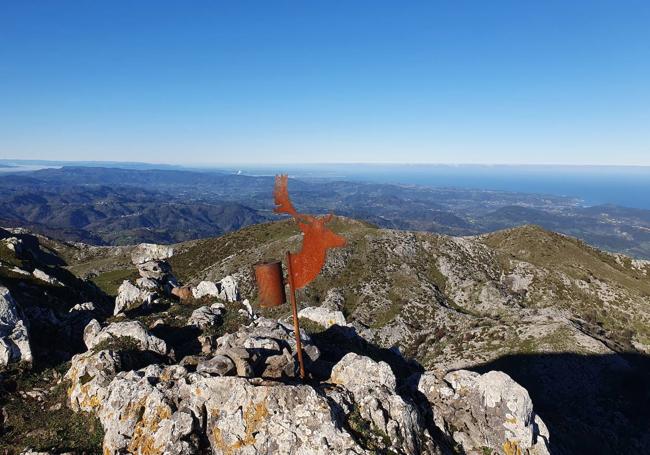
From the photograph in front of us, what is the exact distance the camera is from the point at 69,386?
19828 mm

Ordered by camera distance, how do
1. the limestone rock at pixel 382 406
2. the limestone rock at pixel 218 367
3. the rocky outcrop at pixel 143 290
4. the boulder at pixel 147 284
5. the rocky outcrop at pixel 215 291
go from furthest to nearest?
the rocky outcrop at pixel 215 291
the boulder at pixel 147 284
the rocky outcrop at pixel 143 290
the limestone rock at pixel 218 367
the limestone rock at pixel 382 406

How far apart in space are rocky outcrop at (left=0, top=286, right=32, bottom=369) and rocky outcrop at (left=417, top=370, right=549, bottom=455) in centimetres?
2291

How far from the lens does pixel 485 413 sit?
20.5 metres

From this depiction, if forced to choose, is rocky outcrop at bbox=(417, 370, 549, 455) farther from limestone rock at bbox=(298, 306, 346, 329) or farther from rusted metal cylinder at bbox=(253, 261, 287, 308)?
limestone rock at bbox=(298, 306, 346, 329)

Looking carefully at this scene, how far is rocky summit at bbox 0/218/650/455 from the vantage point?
15609 mm

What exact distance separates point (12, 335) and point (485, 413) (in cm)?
2736

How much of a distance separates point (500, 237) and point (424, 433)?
4611 inches

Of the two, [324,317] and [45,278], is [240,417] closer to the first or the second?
[324,317]

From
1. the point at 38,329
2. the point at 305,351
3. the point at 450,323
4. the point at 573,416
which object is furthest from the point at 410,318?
the point at 38,329

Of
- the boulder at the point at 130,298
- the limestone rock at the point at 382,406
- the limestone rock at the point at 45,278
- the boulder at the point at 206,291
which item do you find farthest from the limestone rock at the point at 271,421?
the limestone rock at the point at 45,278

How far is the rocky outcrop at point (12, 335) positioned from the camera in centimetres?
2086

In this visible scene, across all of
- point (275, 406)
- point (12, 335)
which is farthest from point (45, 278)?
point (275, 406)

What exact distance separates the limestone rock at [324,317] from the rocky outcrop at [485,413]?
16372mm

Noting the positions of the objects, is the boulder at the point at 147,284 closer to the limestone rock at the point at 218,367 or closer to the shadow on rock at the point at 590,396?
the limestone rock at the point at 218,367
